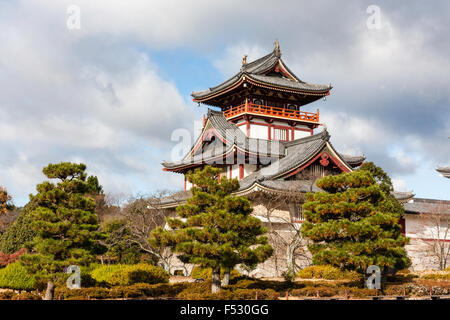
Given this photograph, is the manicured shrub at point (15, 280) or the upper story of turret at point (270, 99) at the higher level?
the upper story of turret at point (270, 99)

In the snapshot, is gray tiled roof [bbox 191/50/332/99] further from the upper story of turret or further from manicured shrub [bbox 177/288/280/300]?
manicured shrub [bbox 177/288/280/300]

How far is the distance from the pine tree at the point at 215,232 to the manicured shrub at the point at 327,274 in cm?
693

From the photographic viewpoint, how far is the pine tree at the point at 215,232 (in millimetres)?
19109

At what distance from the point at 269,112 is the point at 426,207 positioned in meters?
13.2

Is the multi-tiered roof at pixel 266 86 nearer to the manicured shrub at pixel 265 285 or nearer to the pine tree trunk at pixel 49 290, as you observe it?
the manicured shrub at pixel 265 285

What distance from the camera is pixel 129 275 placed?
24781mm

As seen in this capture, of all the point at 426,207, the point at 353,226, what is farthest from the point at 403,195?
the point at 353,226

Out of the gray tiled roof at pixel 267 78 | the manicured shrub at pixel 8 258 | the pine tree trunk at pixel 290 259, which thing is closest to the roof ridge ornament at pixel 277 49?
the gray tiled roof at pixel 267 78

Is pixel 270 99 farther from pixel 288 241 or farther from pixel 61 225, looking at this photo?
pixel 61 225

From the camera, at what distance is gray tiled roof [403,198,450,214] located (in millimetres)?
34619

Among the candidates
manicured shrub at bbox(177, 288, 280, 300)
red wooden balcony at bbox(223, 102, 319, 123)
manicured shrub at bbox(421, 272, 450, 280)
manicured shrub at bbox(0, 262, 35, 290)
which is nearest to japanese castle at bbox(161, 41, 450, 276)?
red wooden balcony at bbox(223, 102, 319, 123)

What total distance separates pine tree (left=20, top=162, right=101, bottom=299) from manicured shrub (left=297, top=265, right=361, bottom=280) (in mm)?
10934
